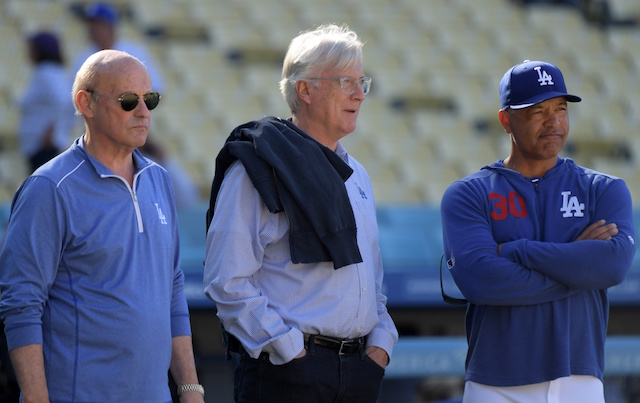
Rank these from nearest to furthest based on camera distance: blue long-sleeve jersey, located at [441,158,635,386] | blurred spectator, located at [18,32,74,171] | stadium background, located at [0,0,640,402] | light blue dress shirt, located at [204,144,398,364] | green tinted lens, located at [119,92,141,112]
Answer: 1. green tinted lens, located at [119,92,141,112]
2. light blue dress shirt, located at [204,144,398,364]
3. blue long-sleeve jersey, located at [441,158,635,386]
4. blurred spectator, located at [18,32,74,171]
5. stadium background, located at [0,0,640,402]

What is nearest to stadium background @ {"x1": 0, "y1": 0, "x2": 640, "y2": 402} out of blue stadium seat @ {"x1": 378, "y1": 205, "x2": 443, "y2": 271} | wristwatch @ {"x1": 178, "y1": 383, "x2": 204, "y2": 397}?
blue stadium seat @ {"x1": 378, "y1": 205, "x2": 443, "y2": 271}

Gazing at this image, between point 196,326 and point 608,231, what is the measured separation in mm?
2728

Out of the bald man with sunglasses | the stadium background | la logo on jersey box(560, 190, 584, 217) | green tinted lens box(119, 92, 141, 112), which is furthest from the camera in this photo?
the stadium background

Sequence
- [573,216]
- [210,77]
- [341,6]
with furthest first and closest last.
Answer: [341,6]
[210,77]
[573,216]

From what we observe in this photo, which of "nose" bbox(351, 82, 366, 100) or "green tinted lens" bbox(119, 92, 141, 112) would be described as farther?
"nose" bbox(351, 82, 366, 100)

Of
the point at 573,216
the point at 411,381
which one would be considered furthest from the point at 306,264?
the point at 411,381

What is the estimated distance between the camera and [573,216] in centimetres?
288

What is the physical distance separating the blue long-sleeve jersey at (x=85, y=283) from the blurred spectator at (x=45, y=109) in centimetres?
284

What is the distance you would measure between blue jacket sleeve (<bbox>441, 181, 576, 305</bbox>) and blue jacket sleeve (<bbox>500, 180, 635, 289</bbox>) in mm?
33

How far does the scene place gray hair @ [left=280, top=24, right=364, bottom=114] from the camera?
9.15 ft

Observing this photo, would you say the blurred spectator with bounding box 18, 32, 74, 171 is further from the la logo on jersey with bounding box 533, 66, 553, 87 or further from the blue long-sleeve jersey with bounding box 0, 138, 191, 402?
the la logo on jersey with bounding box 533, 66, 553, 87

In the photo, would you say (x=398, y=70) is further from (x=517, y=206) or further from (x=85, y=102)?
(x=85, y=102)

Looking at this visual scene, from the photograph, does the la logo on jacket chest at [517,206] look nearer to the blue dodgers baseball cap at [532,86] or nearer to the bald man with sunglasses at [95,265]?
the blue dodgers baseball cap at [532,86]

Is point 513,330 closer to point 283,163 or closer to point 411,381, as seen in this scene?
point 283,163
